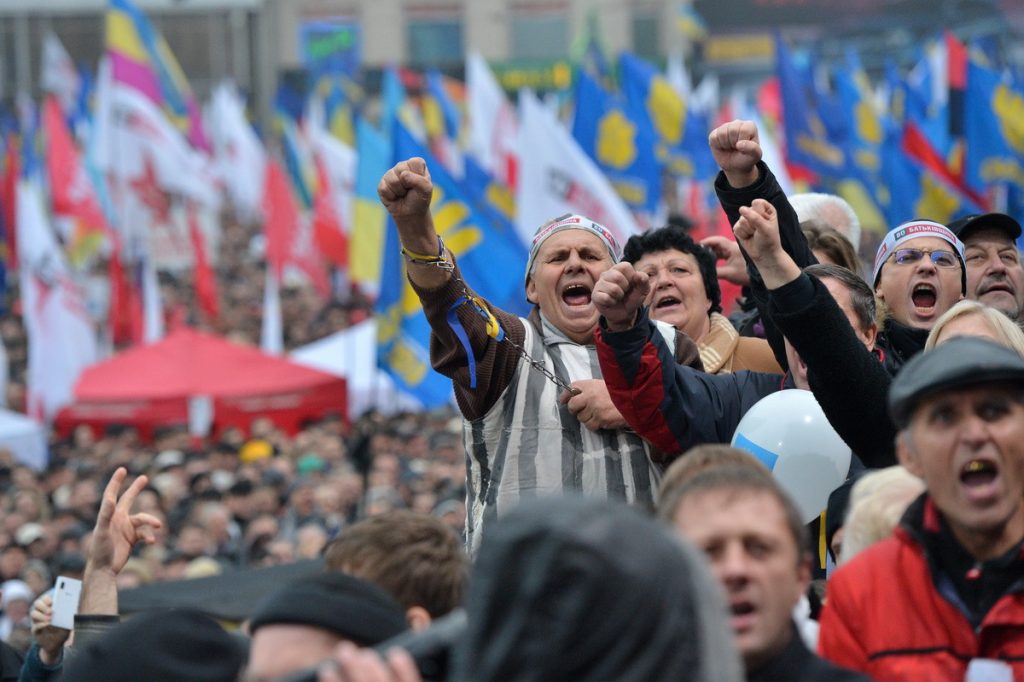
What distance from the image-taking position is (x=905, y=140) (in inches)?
652

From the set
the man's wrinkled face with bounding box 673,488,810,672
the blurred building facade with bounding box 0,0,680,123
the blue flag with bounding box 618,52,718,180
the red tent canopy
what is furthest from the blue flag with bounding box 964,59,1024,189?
the blurred building facade with bounding box 0,0,680,123

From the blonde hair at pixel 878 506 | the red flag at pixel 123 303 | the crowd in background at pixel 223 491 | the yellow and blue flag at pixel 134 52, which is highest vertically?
the yellow and blue flag at pixel 134 52

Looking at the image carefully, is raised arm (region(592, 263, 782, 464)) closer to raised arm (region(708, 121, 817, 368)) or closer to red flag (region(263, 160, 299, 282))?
raised arm (region(708, 121, 817, 368))

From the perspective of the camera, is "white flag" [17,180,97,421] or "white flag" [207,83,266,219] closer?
"white flag" [17,180,97,421]

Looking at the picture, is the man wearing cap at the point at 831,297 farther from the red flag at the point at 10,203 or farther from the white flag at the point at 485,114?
the red flag at the point at 10,203

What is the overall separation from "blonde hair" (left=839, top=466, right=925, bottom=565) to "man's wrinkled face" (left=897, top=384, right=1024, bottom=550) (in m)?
0.27

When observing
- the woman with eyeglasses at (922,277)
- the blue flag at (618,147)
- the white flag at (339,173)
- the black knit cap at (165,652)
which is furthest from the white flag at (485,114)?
the black knit cap at (165,652)

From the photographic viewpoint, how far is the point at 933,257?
16.5 ft

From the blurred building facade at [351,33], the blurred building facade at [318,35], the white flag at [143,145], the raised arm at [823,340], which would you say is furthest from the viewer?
the blurred building facade at [318,35]

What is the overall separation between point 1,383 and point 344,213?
6594mm

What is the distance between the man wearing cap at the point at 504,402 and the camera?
13.8ft

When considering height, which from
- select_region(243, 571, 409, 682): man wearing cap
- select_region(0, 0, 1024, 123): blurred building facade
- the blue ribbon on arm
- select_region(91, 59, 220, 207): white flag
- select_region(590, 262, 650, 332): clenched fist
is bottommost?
select_region(243, 571, 409, 682): man wearing cap

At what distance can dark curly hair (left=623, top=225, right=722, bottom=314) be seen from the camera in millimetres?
5219

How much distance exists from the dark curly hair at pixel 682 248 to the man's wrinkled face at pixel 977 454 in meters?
2.35
